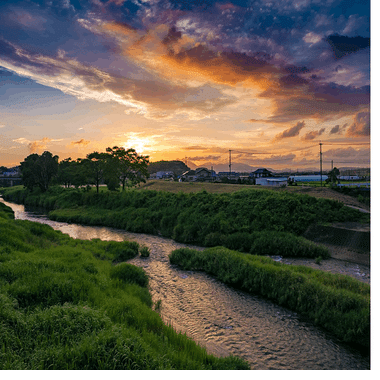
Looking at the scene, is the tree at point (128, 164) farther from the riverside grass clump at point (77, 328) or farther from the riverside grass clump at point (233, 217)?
the riverside grass clump at point (77, 328)

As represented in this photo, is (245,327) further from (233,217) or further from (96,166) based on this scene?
(96,166)

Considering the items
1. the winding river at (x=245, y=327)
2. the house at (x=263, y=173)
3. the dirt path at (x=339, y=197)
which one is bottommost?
the winding river at (x=245, y=327)

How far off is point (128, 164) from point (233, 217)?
75.1 ft

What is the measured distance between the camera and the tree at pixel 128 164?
1399 inches

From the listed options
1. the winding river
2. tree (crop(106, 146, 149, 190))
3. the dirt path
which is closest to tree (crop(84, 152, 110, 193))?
tree (crop(106, 146, 149, 190))

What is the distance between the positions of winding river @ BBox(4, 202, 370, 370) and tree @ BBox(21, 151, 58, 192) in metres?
44.5

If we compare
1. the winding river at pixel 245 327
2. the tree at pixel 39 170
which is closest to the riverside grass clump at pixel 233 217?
the winding river at pixel 245 327

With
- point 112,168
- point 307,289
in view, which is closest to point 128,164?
point 112,168

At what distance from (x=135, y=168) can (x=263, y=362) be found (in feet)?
109

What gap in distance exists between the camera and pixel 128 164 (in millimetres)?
35969

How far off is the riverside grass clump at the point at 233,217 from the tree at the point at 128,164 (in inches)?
391

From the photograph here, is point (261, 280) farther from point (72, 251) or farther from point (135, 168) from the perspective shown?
point (135, 168)

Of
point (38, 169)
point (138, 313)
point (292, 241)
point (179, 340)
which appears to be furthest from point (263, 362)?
point (38, 169)

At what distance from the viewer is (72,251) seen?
10.4 metres
